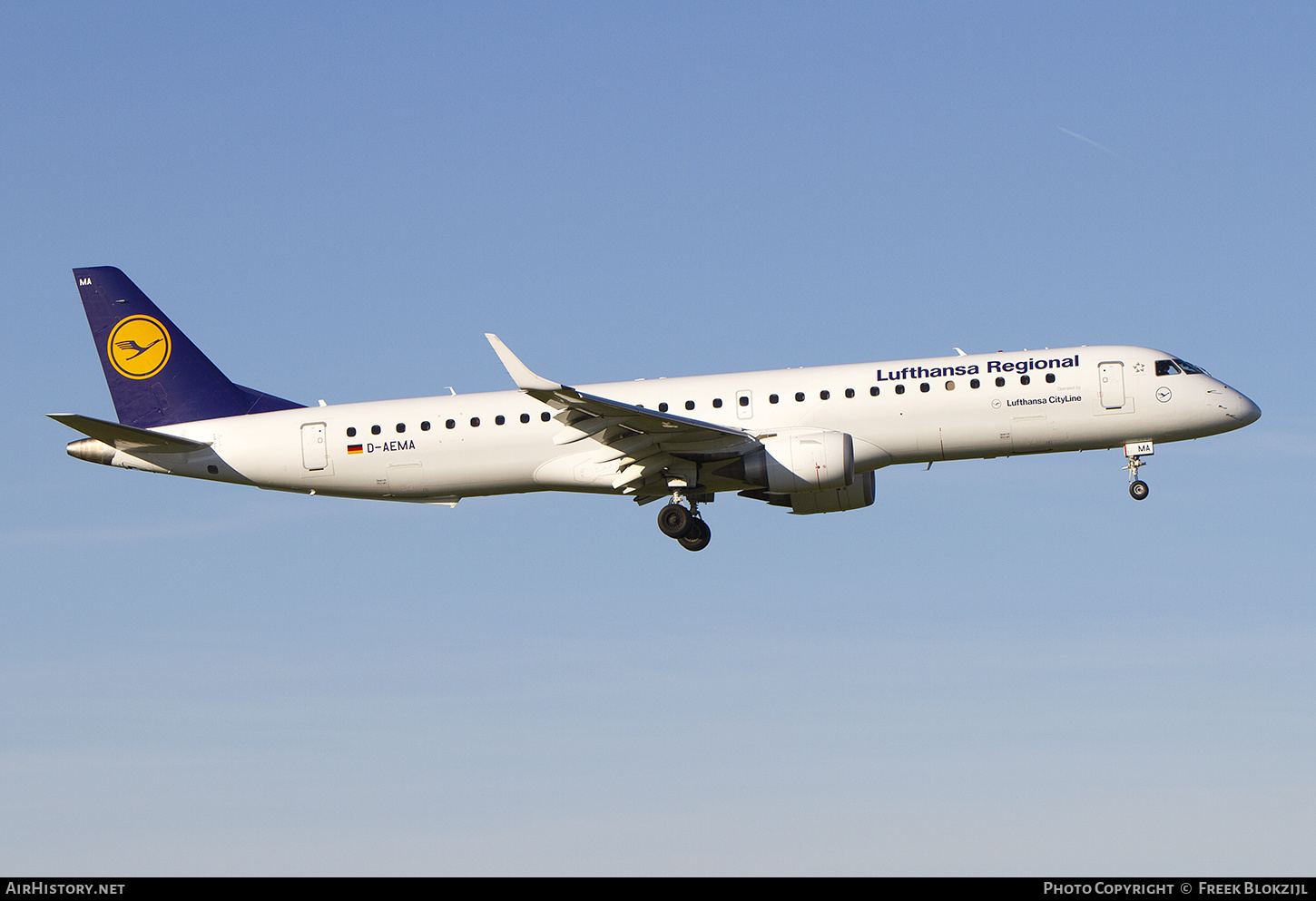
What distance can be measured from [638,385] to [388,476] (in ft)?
22.4

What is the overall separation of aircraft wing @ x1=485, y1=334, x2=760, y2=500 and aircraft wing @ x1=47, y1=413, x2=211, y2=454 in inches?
398

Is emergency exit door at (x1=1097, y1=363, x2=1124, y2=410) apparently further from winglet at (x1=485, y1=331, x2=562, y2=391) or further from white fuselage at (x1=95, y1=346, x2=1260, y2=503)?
winglet at (x1=485, y1=331, x2=562, y2=391)

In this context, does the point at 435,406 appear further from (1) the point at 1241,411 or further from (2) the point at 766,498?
(1) the point at 1241,411

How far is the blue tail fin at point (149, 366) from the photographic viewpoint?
4091cm

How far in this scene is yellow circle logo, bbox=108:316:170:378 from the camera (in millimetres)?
41562

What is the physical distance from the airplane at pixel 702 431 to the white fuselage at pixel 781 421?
0.04m

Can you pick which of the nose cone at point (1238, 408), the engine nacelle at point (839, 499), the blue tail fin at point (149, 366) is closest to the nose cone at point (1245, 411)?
the nose cone at point (1238, 408)

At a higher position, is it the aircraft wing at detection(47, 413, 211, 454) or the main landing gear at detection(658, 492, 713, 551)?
the aircraft wing at detection(47, 413, 211, 454)

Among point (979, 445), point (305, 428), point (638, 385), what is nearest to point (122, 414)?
point (305, 428)

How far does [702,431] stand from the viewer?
35219 mm

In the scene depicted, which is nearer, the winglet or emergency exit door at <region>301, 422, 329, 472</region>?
the winglet

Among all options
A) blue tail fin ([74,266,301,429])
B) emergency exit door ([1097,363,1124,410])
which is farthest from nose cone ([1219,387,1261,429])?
blue tail fin ([74,266,301,429])

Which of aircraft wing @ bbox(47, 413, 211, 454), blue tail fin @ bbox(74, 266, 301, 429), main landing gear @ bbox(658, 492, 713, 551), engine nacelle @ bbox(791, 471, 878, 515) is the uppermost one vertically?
blue tail fin @ bbox(74, 266, 301, 429)

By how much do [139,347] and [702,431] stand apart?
670 inches
